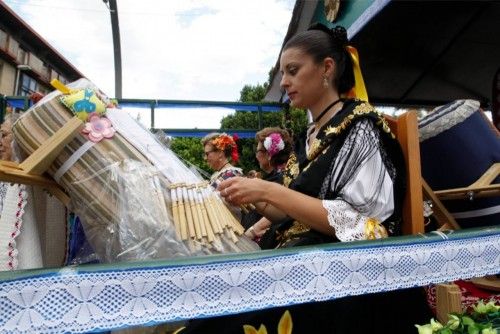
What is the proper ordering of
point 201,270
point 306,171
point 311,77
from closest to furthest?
point 201,270 < point 306,171 < point 311,77

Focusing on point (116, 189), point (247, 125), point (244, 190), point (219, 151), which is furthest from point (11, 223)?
point (247, 125)

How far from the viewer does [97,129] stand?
1.12m

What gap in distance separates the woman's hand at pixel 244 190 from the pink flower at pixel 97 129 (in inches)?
14.3

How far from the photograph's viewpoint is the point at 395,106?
4730 mm

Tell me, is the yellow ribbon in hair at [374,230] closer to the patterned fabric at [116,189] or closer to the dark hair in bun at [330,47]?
the patterned fabric at [116,189]

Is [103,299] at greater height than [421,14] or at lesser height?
lesser

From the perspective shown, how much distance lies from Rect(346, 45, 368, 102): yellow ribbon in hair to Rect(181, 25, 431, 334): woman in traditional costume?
0.09 m

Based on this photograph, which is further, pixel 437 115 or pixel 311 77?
pixel 437 115

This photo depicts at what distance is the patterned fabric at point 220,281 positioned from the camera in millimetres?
673

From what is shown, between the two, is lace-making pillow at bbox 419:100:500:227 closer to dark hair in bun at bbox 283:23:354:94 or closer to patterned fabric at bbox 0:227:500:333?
dark hair in bun at bbox 283:23:354:94

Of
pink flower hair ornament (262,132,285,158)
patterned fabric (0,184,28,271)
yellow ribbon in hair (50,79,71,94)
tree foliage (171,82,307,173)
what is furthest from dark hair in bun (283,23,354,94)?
pink flower hair ornament (262,132,285,158)

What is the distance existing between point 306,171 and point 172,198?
0.43 meters

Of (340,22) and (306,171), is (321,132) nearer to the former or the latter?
(306,171)

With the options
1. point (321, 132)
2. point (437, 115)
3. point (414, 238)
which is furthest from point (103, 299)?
point (437, 115)
